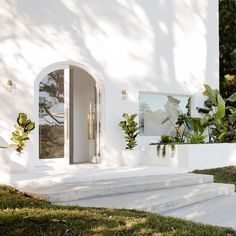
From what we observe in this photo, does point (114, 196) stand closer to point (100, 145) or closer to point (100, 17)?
point (100, 145)

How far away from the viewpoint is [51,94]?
10.8 m

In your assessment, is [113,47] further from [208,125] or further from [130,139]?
[208,125]

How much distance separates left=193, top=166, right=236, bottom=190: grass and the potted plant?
1809mm

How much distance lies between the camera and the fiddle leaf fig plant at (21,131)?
9.06 m

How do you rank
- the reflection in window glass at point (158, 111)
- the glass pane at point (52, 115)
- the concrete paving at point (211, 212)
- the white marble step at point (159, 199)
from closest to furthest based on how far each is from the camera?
the concrete paving at point (211, 212) → the white marble step at point (159, 199) → the glass pane at point (52, 115) → the reflection in window glass at point (158, 111)

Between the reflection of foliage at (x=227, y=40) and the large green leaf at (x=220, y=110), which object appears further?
the reflection of foliage at (x=227, y=40)

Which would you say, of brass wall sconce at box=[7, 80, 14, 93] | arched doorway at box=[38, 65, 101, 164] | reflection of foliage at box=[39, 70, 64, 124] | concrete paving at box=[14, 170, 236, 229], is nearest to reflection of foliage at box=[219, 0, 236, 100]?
arched doorway at box=[38, 65, 101, 164]

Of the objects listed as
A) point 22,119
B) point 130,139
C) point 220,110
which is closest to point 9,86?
point 22,119

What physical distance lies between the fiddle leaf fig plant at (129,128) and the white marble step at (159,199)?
3165 mm

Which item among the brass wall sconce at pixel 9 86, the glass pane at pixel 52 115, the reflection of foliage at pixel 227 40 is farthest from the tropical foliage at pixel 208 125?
the reflection of foliage at pixel 227 40

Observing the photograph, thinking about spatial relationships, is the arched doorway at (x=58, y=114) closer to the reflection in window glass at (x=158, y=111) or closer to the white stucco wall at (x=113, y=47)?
the white stucco wall at (x=113, y=47)

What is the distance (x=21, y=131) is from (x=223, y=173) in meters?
5.84

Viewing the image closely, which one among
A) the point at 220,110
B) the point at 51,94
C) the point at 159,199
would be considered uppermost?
the point at 51,94

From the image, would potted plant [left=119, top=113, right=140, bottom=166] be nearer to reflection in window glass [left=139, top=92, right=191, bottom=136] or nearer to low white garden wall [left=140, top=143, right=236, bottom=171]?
low white garden wall [left=140, top=143, right=236, bottom=171]
